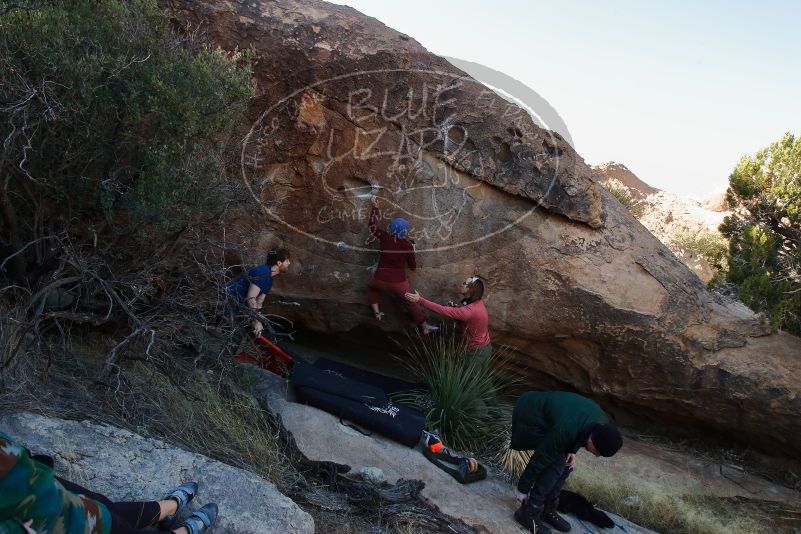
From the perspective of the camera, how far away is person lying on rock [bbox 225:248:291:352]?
20.3ft

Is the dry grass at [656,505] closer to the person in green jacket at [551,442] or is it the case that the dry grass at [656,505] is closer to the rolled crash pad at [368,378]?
the person in green jacket at [551,442]

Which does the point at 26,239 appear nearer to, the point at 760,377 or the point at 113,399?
the point at 113,399

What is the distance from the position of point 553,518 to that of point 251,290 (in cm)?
319

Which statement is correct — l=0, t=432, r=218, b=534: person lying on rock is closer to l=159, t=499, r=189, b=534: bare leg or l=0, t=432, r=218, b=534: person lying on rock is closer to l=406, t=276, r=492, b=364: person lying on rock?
l=159, t=499, r=189, b=534: bare leg

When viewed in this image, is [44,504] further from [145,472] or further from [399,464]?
[399,464]

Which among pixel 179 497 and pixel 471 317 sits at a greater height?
pixel 471 317

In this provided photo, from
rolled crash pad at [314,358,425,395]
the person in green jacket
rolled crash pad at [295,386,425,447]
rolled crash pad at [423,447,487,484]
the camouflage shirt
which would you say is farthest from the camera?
rolled crash pad at [314,358,425,395]

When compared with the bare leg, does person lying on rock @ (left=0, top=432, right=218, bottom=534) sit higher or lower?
higher

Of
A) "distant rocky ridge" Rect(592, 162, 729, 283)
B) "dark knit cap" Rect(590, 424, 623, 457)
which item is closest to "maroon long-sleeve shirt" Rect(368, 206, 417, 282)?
"dark knit cap" Rect(590, 424, 623, 457)

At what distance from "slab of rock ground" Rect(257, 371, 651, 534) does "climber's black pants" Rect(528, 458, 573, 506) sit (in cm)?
28

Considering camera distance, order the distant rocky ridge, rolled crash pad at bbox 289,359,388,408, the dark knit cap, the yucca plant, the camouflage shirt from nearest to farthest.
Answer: the camouflage shirt, the dark knit cap, rolled crash pad at bbox 289,359,388,408, the yucca plant, the distant rocky ridge

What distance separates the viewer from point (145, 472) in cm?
436

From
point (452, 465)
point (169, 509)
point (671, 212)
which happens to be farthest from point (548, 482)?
point (671, 212)

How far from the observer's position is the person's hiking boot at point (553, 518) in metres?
5.66
